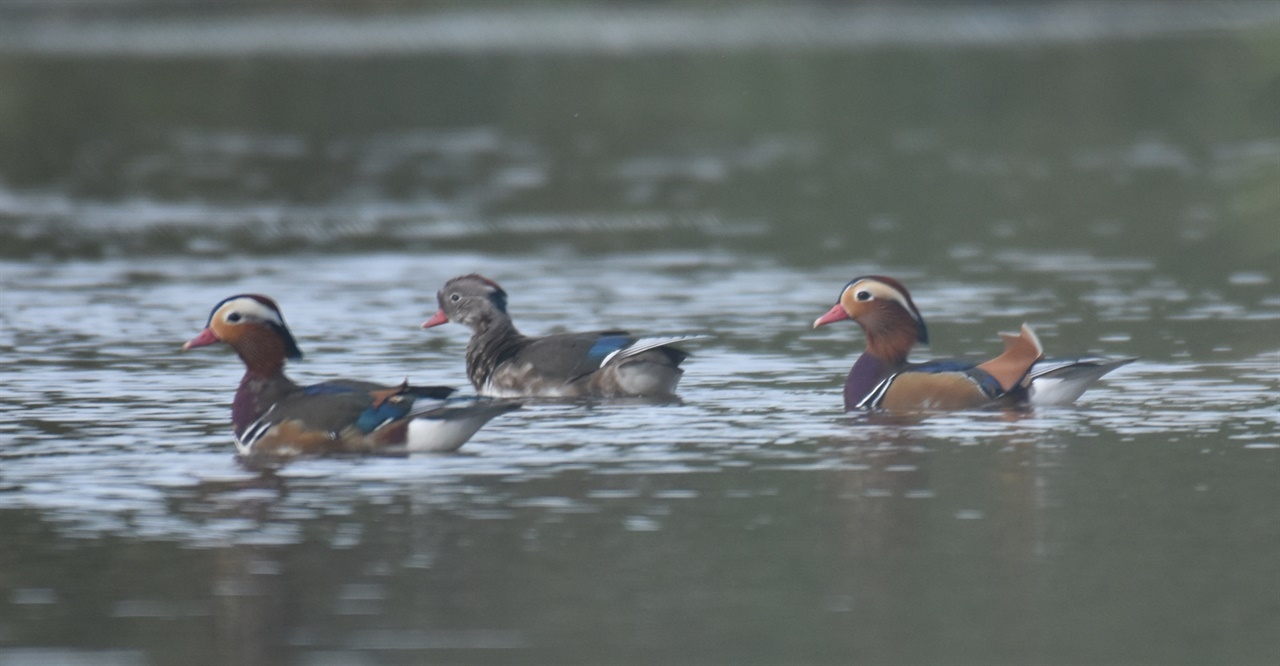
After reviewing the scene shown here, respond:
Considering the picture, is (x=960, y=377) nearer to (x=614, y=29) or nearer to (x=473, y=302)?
(x=473, y=302)

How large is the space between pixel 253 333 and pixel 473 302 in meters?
2.62

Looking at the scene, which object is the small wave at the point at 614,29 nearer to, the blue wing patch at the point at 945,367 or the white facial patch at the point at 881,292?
the white facial patch at the point at 881,292

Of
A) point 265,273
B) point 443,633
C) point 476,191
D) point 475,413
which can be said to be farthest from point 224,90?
point 443,633

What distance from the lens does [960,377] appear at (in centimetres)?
1425

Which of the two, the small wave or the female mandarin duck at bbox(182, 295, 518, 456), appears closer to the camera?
the female mandarin duck at bbox(182, 295, 518, 456)

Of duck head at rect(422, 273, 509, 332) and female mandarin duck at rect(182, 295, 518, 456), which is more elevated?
duck head at rect(422, 273, 509, 332)

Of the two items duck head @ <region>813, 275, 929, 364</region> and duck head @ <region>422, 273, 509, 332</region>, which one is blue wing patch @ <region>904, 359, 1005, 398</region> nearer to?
duck head @ <region>813, 275, 929, 364</region>

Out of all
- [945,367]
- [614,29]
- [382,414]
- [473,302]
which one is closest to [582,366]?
[473,302]

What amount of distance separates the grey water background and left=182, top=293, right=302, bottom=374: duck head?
498 mm

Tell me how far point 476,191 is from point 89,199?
4.64m

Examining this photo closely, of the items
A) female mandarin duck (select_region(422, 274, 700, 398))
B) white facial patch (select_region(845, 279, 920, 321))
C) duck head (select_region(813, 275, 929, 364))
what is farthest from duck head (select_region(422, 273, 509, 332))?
white facial patch (select_region(845, 279, 920, 321))

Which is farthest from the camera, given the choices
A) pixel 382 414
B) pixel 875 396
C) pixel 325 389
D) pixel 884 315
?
pixel 884 315

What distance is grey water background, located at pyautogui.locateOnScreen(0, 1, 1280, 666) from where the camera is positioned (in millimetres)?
9570

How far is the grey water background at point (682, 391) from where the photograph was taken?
9570 mm
